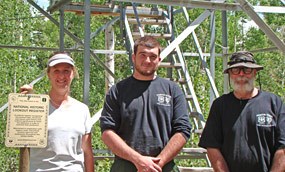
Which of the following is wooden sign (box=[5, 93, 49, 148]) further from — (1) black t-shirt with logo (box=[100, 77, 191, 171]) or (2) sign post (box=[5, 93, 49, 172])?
(1) black t-shirt with logo (box=[100, 77, 191, 171])

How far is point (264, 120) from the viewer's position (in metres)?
4.32

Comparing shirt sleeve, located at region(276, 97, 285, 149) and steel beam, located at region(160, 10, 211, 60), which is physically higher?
steel beam, located at region(160, 10, 211, 60)

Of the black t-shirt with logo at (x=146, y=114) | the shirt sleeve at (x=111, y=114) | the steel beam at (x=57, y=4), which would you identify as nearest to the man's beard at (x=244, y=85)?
the black t-shirt with logo at (x=146, y=114)

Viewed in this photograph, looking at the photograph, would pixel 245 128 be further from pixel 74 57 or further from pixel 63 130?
pixel 74 57

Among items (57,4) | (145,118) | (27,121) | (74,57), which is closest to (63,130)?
(27,121)

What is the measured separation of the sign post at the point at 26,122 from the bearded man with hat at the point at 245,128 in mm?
1279

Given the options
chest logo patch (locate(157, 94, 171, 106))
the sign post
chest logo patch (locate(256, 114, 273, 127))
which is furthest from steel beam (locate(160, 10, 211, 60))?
the sign post

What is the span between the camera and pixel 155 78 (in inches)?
175

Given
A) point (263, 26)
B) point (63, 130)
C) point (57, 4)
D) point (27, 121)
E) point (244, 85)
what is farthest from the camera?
point (57, 4)

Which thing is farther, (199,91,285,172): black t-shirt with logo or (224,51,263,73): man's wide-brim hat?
(224,51,263,73): man's wide-brim hat

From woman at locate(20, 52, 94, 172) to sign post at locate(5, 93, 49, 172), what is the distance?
0.13m

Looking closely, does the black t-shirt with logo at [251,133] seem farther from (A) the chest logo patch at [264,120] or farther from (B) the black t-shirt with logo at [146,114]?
(B) the black t-shirt with logo at [146,114]

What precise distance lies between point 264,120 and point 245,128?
0.50 feet

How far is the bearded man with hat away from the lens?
14.1 feet
